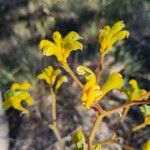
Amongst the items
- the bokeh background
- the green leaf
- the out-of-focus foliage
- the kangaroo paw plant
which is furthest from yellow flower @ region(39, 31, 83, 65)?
the out-of-focus foliage

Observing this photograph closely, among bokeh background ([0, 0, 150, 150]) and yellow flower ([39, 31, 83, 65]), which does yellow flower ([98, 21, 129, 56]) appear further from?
bokeh background ([0, 0, 150, 150])

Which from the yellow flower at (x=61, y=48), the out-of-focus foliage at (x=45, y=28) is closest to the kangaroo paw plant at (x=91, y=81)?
the yellow flower at (x=61, y=48)

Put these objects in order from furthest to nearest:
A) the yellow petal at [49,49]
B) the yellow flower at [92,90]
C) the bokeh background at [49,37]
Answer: the bokeh background at [49,37] < the yellow petal at [49,49] < the yellow flower at [92,90]

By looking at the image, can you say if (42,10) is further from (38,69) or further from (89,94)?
(89,94)

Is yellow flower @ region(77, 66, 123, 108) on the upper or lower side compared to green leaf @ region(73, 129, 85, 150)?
upper

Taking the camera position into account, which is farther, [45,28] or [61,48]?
[45,28]

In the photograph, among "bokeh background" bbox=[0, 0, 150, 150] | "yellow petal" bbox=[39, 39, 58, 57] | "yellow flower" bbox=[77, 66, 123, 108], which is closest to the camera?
"yellow flower" bbox=[77, 66, 123, 108]

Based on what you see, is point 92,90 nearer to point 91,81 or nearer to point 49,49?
point 91,81

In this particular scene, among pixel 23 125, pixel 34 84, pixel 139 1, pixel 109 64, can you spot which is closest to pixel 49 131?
pixel 23 125

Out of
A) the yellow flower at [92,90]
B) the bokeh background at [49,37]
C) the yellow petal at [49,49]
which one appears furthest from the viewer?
the bokeh background at [49,37]

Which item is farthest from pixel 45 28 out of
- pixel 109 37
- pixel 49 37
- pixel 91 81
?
pixel 91 81

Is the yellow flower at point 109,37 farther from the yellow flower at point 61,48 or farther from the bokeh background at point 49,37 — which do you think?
the bokeh background at point 49,37
